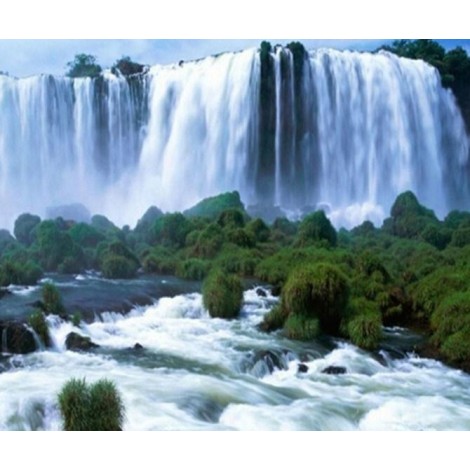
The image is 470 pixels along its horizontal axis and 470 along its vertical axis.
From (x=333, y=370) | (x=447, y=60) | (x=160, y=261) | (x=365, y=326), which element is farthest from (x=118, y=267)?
(x=447, y=60)

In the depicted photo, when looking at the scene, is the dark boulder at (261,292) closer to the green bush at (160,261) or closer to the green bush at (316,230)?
the green bush at (316,230)

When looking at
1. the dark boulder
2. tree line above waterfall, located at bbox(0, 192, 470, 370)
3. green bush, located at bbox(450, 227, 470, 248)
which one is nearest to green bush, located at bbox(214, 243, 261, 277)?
tree line above waterfall, located at bbox(0, 192, 470, 370)

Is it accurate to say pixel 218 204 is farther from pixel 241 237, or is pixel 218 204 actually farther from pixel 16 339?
pixel 16 339

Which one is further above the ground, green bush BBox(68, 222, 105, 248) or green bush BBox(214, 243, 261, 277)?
green bush BBox(68, 222, 105, 248)

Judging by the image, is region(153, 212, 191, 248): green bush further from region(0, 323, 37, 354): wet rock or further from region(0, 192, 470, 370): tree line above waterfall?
region(0, 323, 37, 354): wet rock

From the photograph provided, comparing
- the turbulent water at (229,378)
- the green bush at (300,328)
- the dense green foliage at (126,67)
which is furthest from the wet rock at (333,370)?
A: the dense green foliage at (126,67)
